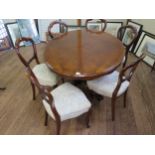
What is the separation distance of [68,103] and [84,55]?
1.94 ft

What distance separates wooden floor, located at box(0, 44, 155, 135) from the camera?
2070 millimetres

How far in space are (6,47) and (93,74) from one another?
274 cm

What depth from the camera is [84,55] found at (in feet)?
6.47

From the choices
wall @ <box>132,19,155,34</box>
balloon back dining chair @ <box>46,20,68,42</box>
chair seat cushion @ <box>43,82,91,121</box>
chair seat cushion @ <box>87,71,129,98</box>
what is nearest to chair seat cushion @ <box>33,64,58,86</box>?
chair seat cushion @ <box>43,82,91,121</box>

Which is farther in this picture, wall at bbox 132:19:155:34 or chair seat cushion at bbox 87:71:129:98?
wall at bbox 132:19:155:34

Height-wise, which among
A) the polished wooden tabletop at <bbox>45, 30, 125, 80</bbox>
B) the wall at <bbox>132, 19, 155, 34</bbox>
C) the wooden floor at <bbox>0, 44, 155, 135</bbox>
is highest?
the polished wooden tabletop at <bbox>45, 30, 125, 80</bbox>

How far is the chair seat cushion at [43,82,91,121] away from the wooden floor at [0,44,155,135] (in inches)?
16.8

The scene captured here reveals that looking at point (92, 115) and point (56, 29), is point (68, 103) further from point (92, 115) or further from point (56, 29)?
point (56, 29)

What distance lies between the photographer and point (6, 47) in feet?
12.3

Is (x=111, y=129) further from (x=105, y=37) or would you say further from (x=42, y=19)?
(x=42, y=19)

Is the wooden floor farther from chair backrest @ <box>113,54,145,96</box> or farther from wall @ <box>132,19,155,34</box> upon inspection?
wall @ <box>132,19,155,34</box>

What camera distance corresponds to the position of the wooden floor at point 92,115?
2.07 meters
